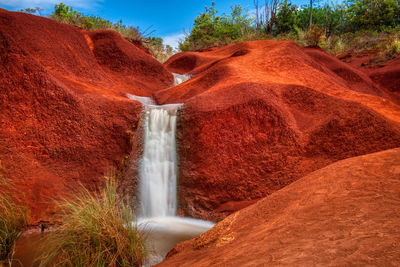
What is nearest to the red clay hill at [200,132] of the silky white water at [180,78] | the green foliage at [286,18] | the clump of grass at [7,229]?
the clump of grass at [7,229]

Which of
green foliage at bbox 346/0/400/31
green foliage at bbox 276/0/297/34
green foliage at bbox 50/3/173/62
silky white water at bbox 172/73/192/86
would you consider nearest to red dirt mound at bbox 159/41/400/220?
silky white water at bbox 172/73/192/86

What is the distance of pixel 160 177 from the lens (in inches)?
213

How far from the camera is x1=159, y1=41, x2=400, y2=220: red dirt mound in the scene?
4.83 meters

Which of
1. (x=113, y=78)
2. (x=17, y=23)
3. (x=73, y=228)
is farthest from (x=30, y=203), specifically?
(x=113, y=78)

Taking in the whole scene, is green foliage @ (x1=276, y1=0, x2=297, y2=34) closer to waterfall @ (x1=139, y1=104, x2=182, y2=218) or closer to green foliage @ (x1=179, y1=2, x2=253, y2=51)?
green foliage @ (x1=179, y1=2, x2=253, y2=51)

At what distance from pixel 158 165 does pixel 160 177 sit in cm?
25

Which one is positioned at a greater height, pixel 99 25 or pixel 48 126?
pixel 99 25

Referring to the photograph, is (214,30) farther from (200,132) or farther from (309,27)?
(200,132)

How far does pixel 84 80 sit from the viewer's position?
7.18m

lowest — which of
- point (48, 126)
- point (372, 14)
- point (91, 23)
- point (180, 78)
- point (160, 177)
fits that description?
point (160, 177)

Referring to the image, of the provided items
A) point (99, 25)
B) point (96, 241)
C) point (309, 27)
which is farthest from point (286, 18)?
point (96, 241)

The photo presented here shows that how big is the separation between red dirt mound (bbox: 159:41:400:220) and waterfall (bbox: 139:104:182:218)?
8.6 inches

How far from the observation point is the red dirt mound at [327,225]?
44.8 inches

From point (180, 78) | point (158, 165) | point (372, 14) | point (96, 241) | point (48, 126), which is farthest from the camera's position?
point (372, 14)
